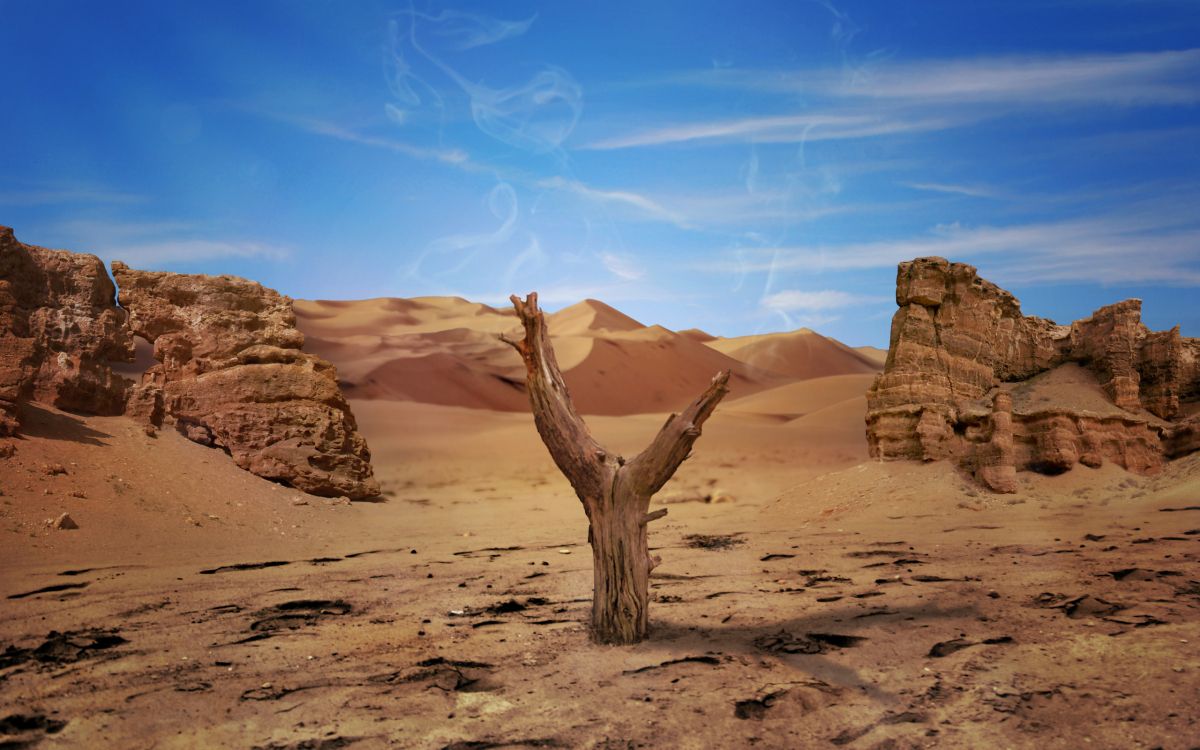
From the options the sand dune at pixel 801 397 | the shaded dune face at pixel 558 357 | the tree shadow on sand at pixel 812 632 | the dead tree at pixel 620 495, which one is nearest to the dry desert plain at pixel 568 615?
the tree shadow on sand at pixel 812 632

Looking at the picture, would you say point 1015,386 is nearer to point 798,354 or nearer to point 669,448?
point 669,448

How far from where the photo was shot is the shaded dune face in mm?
40625

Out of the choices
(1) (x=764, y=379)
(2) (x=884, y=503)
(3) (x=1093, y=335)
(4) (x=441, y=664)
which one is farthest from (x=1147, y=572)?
(1) (x=764, y=379)

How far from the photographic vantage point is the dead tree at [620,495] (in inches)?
216

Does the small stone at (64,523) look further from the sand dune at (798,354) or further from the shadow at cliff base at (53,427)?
the sand dune at (798,354)

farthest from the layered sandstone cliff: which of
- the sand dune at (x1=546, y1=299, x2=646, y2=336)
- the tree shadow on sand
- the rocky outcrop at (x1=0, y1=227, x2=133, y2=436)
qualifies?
the sand dune at (x1=546, y1=299, x2=646, y2=336)

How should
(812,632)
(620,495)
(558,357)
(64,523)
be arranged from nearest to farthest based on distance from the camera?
1. (620,495)
2. (812,632)
3. (64,523)
4. (558,357)

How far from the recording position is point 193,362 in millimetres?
14047

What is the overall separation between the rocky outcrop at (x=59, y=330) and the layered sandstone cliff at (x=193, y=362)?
2 cm

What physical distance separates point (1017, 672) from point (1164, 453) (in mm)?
10547

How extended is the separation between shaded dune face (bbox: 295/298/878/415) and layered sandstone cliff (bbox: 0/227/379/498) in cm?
1558

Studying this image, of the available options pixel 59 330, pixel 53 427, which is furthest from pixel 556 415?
pixel 59 330

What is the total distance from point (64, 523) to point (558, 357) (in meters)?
38.6

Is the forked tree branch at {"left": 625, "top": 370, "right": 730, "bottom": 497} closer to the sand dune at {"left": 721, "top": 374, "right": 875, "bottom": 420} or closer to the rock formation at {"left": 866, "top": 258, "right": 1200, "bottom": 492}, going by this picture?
the rock formation at {"left": 866, "top": 258, "right": 1200, "bottom": 492}
